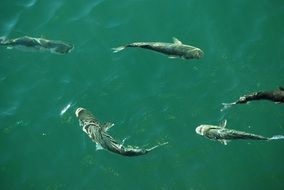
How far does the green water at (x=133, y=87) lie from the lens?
41.9ft

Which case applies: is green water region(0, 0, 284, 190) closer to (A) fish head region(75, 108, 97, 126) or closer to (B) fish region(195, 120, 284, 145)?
(A) fish head region(75, 108, 97, 126)

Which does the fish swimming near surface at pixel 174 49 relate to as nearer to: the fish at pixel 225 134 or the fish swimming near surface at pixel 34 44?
the fish at pixel 225 134

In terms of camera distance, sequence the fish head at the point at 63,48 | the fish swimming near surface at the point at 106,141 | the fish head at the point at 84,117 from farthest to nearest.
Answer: the fish head at the point at 63,48 → the fish head at the point at 84,117 → the fish swimming near surface at the point at 106,141

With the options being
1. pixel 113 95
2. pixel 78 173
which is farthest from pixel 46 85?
pixel 78 173

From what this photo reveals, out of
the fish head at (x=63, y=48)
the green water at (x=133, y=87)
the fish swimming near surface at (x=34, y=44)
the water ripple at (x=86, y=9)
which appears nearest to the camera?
the fish swimming near surface at (x=34, y=44)

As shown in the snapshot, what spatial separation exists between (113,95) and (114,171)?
2540 millimetres

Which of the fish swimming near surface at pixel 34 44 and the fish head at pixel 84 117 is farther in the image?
the fish swimming near surface at pixel 34 44

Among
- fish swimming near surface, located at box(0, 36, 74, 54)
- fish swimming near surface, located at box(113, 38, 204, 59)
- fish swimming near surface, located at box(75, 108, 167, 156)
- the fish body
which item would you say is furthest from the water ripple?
the fish body

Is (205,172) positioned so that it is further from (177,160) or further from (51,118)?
(51,118)

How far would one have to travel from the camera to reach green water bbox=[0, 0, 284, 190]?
41.9 feet

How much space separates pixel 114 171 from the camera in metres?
13.2

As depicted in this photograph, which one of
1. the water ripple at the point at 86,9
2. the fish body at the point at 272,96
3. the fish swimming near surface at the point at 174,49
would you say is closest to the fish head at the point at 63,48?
the water ripple at the point at 86,9

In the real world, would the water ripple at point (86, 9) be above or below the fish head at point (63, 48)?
above

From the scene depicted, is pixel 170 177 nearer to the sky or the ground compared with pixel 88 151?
nearer to the ground
